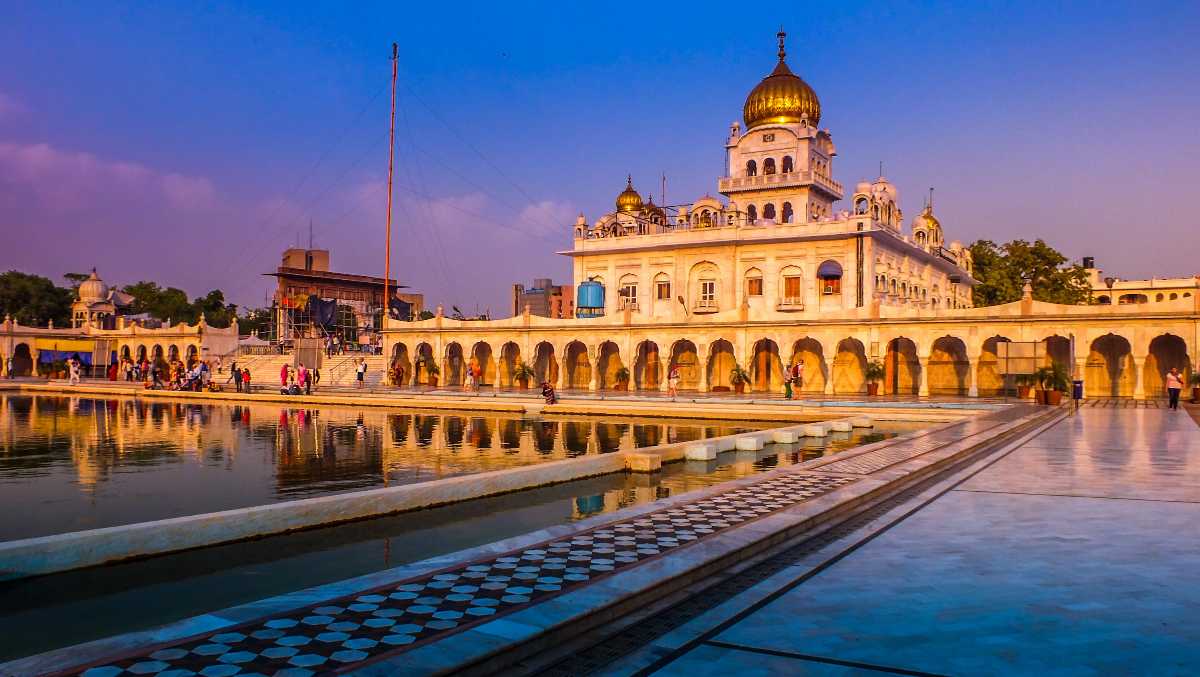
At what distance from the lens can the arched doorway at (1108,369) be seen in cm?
3353

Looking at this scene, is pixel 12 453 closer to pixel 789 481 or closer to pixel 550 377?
pixel 789 481

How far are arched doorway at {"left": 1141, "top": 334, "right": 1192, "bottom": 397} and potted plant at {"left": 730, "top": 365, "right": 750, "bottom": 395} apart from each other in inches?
591

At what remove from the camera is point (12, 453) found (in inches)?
635

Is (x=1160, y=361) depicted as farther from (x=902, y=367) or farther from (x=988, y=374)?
(x=902, y=367)

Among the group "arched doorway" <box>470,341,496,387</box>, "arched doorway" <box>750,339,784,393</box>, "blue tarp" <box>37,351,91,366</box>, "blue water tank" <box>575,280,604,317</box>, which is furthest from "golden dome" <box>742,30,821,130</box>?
"blue tarp" <box>37,351,91,366</box>

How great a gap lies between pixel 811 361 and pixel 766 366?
2.21 metres

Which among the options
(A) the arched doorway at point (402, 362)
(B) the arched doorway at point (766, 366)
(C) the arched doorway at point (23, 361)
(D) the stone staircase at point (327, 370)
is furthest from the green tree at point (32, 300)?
(B) the arched doorway at point (766, 366)

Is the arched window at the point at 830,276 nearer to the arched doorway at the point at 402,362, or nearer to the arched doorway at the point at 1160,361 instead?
the arched doorway at the point at 1160,361

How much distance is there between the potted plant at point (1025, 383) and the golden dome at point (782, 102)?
23.2 metres

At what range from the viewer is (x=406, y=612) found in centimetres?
493

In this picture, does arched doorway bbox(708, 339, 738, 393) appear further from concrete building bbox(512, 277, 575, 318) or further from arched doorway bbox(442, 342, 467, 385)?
A: concrete building bbox(512, 277, 575, 318)

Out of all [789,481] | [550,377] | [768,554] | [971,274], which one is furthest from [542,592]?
[971,274]

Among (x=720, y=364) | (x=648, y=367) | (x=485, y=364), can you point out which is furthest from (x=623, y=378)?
(x=485, y=364)

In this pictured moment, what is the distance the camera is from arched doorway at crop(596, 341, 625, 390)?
145ft
